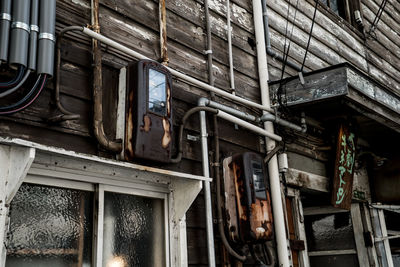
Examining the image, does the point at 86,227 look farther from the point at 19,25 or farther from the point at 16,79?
the point at 19,25

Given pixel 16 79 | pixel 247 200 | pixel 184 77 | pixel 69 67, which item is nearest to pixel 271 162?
pixel 247 200

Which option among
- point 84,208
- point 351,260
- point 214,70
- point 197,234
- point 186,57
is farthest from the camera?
point 351,260

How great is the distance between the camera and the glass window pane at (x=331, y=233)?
563 centimetres

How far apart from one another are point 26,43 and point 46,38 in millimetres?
141

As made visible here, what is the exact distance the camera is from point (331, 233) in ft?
18.7

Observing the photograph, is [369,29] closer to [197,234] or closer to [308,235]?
[308,235]

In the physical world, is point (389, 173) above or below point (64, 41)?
below

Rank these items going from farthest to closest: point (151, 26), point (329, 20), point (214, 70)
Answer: point (329, 20), point (214, 70), point (151, 26)

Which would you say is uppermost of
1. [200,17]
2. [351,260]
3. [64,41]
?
[200,17]

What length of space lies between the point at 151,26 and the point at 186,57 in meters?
0.48

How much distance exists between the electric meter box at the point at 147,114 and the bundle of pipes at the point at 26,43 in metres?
0.63

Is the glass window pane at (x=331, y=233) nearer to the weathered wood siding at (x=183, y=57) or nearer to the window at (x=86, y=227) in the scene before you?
the weathered wood siding at (x=183, y=57)

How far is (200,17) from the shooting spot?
427 cm

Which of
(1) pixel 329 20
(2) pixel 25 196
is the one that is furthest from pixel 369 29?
(2) pixel 25 196
